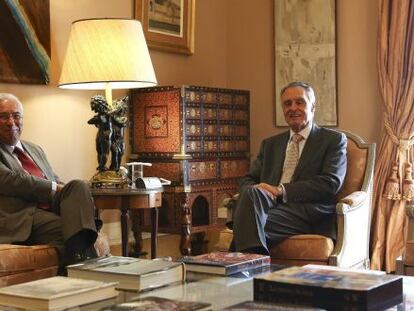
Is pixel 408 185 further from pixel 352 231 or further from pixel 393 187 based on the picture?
pixel 352 231

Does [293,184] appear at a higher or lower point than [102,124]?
lower

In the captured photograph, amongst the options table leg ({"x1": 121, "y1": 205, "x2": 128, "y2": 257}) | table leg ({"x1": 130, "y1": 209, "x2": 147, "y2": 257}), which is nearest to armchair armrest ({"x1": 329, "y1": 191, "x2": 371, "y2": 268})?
table leg ({"x1": 121, "y1": 205, "x2": 128, "y2": 257})

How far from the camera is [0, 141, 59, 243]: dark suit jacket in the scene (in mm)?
3354

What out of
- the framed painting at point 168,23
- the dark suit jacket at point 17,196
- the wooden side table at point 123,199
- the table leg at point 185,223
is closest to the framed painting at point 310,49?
the framed painting at point 168,23

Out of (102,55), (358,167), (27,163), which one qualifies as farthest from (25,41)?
(358,167)

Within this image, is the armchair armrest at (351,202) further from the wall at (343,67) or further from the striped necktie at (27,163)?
the striped necktie at (27,163)

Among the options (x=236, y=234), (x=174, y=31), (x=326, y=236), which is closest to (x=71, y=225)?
(x=236, y=234)

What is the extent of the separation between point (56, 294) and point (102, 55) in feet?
7.28

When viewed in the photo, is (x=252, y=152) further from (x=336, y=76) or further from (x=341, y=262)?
(x=341, y=262)

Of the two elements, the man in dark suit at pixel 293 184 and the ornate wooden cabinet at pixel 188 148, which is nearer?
the man in dark suit at pixel 293 184

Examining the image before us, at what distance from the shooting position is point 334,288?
1.83 m

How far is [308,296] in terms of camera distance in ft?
6.11

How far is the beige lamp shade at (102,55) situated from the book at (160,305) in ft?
7.08

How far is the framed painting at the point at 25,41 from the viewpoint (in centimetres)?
400
